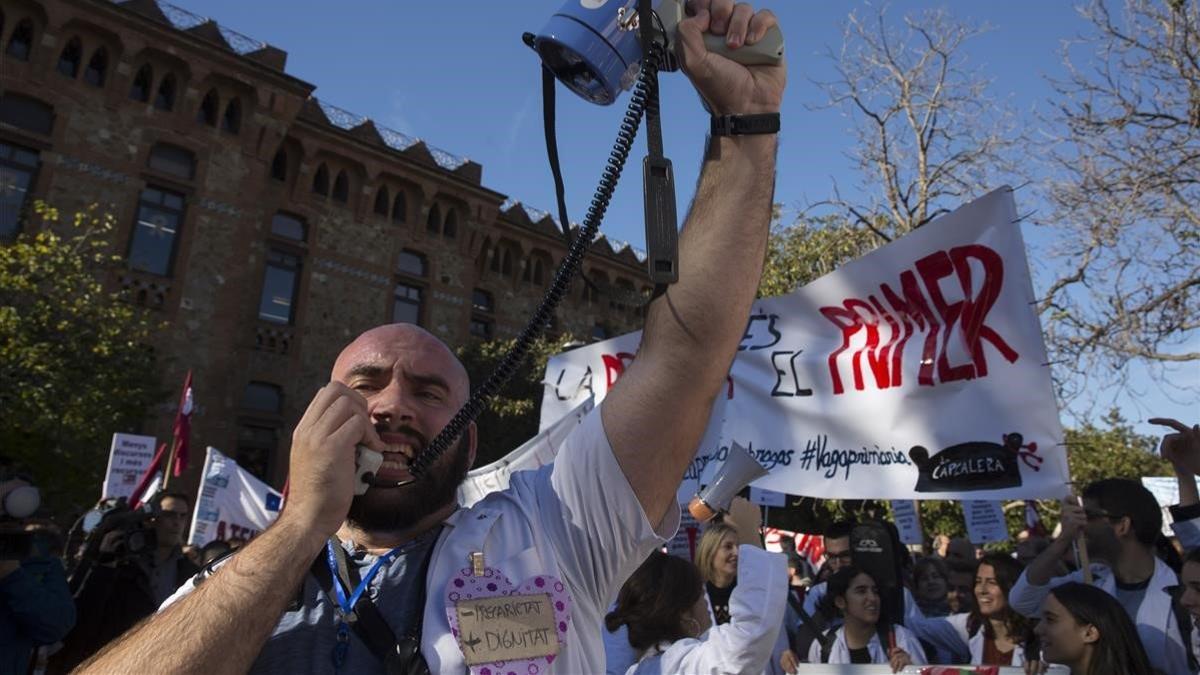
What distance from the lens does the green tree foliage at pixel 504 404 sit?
2419 cm

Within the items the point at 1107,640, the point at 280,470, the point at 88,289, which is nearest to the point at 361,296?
the point at 280,470

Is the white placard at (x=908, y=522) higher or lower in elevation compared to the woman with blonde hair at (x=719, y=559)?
higher

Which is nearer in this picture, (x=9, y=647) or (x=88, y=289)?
(x=9, y=647)

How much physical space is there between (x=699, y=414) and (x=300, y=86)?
24.8 m

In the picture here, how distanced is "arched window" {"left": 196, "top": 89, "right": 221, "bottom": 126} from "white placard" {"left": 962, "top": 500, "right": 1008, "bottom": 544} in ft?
67.6

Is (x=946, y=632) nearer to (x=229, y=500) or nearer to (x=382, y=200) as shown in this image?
(x=229, y=500)

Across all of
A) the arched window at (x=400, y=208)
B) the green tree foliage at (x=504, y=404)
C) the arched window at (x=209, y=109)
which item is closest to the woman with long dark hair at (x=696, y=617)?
the green tree foliage at (x=504, y=404)

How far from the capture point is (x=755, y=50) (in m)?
1.56

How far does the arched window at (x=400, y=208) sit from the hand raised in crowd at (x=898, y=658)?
79.1 feet

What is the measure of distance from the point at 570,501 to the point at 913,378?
468cm

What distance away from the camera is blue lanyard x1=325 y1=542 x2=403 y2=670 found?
1.51 m

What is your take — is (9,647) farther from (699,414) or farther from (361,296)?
(361,296)

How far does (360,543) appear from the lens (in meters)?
1.79

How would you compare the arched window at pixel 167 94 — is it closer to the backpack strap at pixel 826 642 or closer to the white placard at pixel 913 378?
the white placard at pixel 913 378
